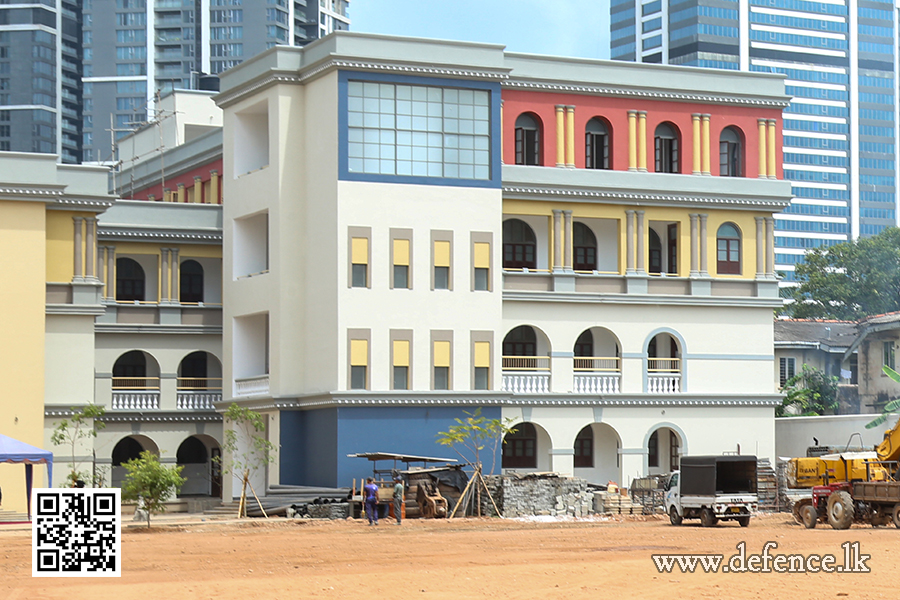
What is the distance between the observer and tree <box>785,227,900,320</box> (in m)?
109

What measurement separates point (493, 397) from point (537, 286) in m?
4.88

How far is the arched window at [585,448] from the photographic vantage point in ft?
174

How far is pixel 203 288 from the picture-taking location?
56.7m

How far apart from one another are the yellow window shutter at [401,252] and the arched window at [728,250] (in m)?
12.7

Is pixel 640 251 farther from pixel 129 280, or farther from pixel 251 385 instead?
pixel 129 280

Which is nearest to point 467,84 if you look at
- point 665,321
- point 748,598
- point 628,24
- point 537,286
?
point 537,286

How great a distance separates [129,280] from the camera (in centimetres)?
5594

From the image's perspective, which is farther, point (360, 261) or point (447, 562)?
point (360, 261)

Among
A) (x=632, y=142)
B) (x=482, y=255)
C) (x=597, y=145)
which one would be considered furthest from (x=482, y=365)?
(x=632, y=142)

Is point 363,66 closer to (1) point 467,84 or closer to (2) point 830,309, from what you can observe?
(1) point 467,84

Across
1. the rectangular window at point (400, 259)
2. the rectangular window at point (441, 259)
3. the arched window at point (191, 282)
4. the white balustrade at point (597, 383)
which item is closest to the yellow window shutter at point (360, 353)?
the rectangular window at point (400, 259)

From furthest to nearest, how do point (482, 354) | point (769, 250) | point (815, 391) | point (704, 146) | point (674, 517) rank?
1. point (815, 391)
2. point (769, 250)
3. point (704, 146)
4. point (482, 354)
5. point (674, 517)

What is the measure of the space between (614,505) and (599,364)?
7.85 metres

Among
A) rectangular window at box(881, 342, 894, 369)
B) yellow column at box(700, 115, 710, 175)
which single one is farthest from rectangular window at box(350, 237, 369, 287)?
rectangular window at box(881, 342, 894, 369)
